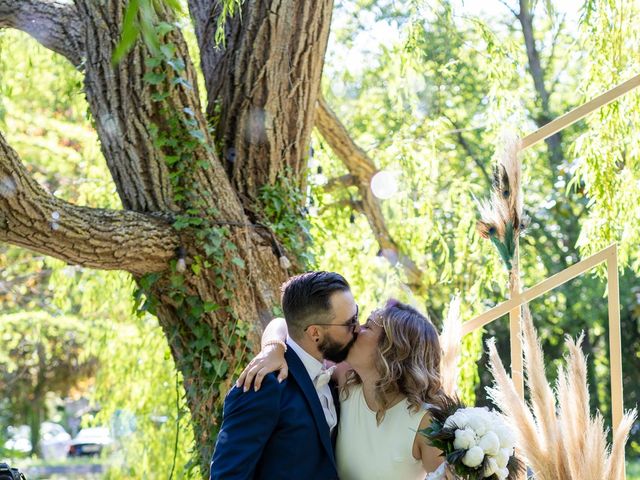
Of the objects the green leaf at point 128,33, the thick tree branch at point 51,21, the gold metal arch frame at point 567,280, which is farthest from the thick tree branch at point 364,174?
the green leaf at point 128,33

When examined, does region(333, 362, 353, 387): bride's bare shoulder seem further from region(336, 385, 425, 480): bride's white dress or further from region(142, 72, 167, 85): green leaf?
region(142, 72, 167, 85): green leaf

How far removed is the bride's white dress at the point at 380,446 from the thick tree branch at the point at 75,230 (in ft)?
4.20

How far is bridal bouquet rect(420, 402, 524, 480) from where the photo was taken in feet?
6.72

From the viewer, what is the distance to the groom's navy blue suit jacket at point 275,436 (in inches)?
84.0

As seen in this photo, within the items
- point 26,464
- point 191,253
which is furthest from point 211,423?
point 26,464

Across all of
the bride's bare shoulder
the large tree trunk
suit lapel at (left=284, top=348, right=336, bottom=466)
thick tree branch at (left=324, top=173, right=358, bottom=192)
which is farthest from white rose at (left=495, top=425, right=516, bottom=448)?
thick tree branch at (left=324, top=173, right=358, bottom=192)

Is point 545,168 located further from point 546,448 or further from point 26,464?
point 546,448

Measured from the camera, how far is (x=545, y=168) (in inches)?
584

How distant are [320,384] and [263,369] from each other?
9.5 inches

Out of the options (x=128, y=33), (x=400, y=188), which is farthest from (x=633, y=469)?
(x=128, y=33)

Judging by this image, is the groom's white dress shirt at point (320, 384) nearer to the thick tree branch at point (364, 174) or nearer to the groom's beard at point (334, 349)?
the groom's beard at point (334, 349)

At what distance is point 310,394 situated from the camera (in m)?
2.30

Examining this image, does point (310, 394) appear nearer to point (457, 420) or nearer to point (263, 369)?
point (263, 369)

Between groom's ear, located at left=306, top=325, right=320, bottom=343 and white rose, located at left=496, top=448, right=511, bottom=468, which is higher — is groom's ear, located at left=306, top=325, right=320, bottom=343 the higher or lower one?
the higher one
